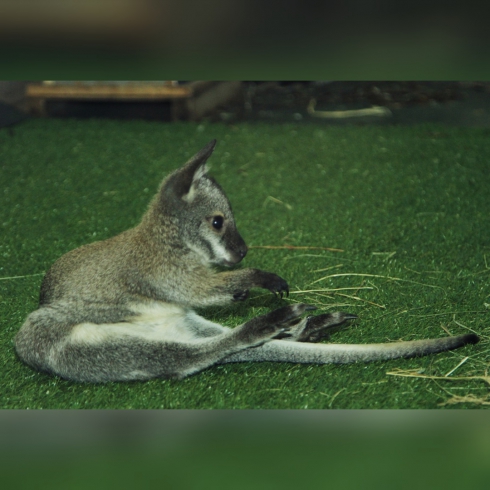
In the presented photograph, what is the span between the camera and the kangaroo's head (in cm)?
368

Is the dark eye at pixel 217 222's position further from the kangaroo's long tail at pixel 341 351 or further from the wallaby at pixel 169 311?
the kangaroo's long tail at pixel 341 351

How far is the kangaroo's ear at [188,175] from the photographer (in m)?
3.57

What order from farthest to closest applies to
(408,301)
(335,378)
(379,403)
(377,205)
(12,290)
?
1. (377,205)
2. (12,290)
3. (408,301)
4. (335,378)
5. (379,403)

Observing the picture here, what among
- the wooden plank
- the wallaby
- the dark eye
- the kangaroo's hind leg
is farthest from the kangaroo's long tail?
the wooden plank

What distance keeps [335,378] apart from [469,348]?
0.82 meters

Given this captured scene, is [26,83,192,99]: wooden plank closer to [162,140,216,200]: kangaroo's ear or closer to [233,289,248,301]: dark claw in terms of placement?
[162,140,216,200]: kangaroo's ear

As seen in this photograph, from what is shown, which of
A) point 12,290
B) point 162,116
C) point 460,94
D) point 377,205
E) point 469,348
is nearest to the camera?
point 469,348

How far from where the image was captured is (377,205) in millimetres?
6035

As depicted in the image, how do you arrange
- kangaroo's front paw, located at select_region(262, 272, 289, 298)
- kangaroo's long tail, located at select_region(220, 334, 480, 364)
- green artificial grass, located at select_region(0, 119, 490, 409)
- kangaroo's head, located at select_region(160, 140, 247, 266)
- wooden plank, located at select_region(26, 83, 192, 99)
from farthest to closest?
1. wooden plank, located at select_region(26, 83, 192, 99)
2. kangaroo's head, located at select_region(160, 140, 247, 266)
3. kangaroo's front paw, located at select_region(262, 272, 289, 298)
4. kangaroo's long tail, located at select_region(220, 334, 480, 364)
5. green artificial grass, located at select_region(0, 119, 490, 409)

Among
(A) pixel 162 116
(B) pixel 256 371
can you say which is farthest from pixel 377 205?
(A) pixel 162 116

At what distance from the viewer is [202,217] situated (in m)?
3.69

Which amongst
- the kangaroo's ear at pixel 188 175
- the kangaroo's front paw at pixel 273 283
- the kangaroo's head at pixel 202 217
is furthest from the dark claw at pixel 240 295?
the kangaroo's ear at pixel 188 175

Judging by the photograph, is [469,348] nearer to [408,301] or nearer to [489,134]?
[408,301]

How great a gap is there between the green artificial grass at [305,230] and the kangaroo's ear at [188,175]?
1.01 metres
